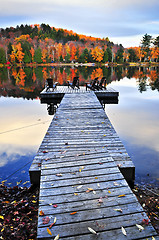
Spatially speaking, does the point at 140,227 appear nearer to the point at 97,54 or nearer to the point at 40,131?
the point at 40,131

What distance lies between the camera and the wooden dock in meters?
2.36

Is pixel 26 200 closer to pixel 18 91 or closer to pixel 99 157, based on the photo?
pixel 99 157

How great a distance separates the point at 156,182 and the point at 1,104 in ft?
46.9

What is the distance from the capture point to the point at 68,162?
397 centimetres

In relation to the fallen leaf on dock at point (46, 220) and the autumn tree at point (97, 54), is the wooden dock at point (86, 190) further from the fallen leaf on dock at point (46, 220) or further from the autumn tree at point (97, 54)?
the autumn tree at point (97, 54)

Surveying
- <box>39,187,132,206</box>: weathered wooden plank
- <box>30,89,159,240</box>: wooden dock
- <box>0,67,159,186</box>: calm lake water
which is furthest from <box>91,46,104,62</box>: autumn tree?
<box>39,187,132,206</box>: weathered wooden plank

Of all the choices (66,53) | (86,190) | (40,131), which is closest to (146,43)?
(66,53)

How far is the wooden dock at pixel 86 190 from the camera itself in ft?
7.74

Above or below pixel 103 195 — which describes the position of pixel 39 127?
below

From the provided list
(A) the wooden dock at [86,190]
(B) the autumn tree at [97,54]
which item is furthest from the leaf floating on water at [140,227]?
(B) the autumn tree at [97,54]

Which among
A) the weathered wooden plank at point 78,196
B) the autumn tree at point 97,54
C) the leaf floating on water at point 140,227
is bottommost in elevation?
the leaf floating on water at point 140,227

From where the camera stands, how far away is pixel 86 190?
10.0 feet

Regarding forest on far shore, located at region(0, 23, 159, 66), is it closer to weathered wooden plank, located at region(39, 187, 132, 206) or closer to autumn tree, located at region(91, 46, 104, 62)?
autumn tree, located at region(91, 46, 104, 62)

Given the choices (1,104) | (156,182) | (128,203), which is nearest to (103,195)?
(128,203)
